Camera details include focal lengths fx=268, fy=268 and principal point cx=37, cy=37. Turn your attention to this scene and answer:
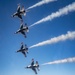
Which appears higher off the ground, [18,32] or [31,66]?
[18,32]

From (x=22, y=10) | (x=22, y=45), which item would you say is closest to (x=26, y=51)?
(x=22, y=45)

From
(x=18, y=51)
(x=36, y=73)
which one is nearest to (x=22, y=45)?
(x=18, y=51)

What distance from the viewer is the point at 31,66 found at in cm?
10525

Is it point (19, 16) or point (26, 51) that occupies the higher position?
point (19, 16)

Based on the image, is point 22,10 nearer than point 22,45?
Yes

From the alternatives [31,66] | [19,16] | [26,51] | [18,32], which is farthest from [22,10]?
[31,66]

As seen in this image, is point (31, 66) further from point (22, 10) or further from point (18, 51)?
point (22, 10)

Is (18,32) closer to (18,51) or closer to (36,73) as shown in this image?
(18,51)

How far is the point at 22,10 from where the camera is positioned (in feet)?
309

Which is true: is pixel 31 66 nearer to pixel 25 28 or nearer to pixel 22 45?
pixel 22 45

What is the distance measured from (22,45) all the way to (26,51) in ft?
10.2

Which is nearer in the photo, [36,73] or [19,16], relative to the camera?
[19,16]

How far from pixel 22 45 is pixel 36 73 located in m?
12.7

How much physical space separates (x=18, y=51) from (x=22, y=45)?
280 cm
